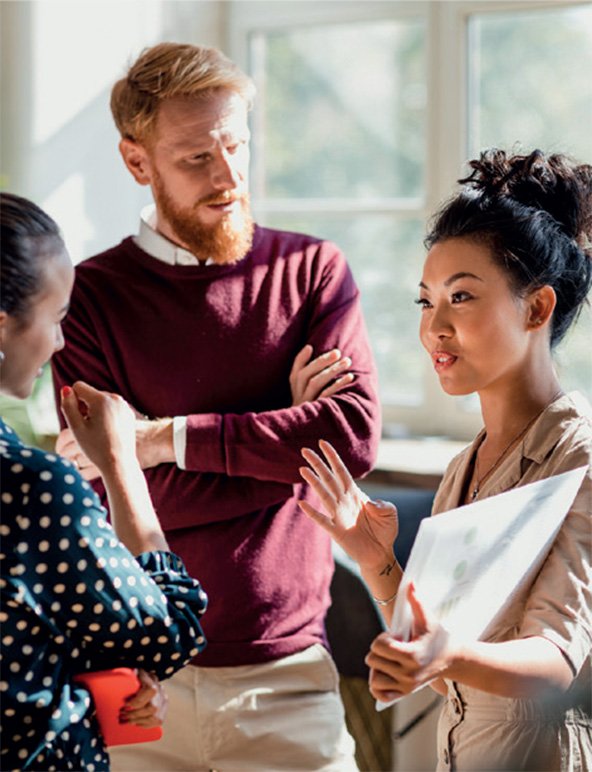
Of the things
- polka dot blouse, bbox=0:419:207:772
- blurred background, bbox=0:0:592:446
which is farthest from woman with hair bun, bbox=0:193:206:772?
blurred background, bbox=0:0:592:446

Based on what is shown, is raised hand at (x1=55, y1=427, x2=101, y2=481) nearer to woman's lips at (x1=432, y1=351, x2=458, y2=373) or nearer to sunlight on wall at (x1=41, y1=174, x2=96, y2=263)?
woman's lips at (x1=432, y1=351, x2=458, y2=373)

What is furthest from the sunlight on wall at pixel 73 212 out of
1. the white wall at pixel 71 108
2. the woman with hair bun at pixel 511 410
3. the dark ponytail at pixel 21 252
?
the dark ponytail at pixel 21 252

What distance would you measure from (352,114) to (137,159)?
1.84 meters

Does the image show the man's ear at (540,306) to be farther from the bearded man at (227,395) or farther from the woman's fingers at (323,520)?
the bearded man at (227,395)

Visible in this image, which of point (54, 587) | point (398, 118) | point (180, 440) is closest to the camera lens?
point (54, 587)

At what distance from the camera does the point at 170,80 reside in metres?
2.03

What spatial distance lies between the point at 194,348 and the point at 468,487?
0.63 metres

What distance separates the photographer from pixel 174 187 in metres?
2.06

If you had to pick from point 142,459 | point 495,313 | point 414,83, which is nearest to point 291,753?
point 142,459

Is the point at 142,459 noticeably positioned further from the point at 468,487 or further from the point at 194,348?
the point at 468,487

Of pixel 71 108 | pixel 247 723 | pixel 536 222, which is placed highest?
pixel 71 108

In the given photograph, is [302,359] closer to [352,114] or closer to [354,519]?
[354,519]

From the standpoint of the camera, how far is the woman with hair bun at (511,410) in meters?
1.38

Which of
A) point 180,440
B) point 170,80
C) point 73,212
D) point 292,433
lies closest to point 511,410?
point 292,433
